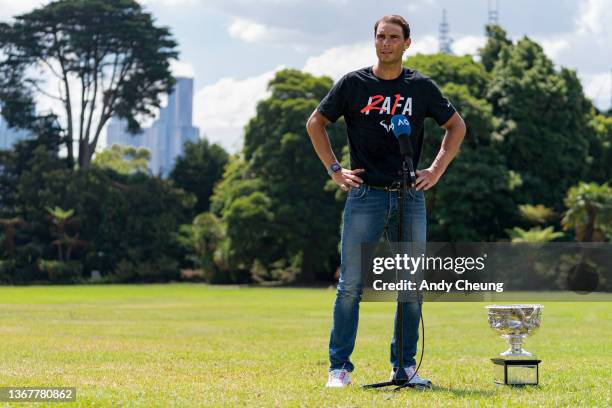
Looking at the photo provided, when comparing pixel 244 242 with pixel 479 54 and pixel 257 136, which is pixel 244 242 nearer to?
pixel 257 136

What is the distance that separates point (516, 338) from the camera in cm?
773

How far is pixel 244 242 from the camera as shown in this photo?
5531 centimetres

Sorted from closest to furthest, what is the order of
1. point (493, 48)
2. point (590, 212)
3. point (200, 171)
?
1. point (590, 212)
2. point (493, 48)
3. point (200, 171)

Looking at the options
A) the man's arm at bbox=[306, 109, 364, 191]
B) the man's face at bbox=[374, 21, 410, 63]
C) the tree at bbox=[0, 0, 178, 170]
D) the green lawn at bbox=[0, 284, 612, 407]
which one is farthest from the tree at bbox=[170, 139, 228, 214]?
the man's face at bbox=[374, 21, 410, 63]

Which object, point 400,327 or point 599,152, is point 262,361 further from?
point 599,152

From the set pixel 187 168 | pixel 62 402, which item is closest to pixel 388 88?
pixel 62 402

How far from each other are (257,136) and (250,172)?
2146mm

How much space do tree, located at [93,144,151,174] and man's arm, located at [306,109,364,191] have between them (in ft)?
329

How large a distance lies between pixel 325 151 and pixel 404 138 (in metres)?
1.02

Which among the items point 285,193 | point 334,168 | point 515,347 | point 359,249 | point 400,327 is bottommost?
point 515,347

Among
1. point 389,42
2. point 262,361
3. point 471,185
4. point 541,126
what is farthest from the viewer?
point 541,126

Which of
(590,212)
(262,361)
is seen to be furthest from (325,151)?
(590,212)

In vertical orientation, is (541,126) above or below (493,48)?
below

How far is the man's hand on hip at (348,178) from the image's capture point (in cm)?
A: 761
